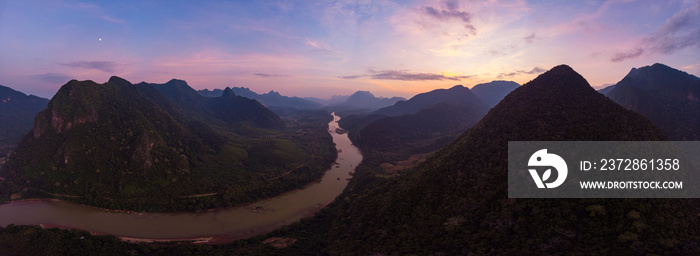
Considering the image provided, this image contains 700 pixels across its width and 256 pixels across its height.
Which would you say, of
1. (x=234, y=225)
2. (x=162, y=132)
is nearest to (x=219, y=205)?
(x=234, y=225)

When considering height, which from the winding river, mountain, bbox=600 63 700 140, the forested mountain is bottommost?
the winding river

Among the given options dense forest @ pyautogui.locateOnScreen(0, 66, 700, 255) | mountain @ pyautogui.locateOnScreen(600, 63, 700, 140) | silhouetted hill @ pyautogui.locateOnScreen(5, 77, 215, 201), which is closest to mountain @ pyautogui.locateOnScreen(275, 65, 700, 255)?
dense forest @ pyautogui.locateOnScreen(0, 66, 700, 255)

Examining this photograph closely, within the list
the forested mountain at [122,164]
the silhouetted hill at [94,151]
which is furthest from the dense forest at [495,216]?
the silhouetted hill at [94,151]

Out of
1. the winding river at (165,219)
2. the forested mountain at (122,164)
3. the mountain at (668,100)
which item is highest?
the mountain at (668,100)

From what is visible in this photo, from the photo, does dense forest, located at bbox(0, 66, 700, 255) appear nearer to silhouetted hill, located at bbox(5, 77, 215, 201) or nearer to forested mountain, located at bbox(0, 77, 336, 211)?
forested mountain, located at bbox(0, 77, 336, 211)

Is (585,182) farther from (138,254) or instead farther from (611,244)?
(138,254)

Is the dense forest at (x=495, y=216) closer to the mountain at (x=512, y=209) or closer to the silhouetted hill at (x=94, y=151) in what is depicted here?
the mountain at (x=512, y=209)

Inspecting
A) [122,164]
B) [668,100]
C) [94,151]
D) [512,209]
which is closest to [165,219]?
[122,164]
